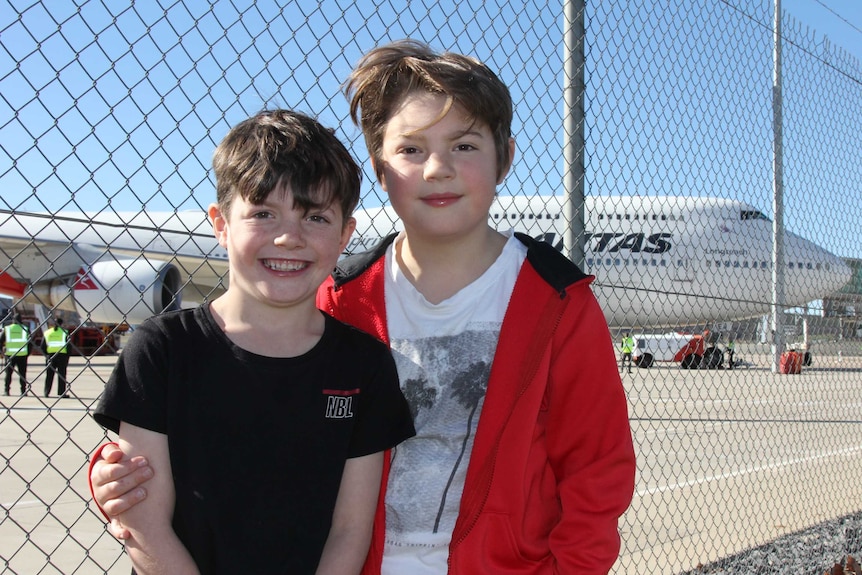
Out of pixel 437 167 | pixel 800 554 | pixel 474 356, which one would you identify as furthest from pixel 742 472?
pixel 437 167

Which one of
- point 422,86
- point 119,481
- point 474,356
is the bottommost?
point 119,481

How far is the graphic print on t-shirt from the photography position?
160 cm

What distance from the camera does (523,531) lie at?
1560 mm

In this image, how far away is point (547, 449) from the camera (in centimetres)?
163

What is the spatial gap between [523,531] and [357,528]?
37 cm

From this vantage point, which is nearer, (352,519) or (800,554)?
(352,519)

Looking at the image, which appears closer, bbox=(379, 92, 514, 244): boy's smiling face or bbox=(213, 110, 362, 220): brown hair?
bbox=(213, 110, 362, 220): brown hair

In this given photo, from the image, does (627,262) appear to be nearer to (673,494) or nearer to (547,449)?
(673,494)

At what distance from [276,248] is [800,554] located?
3.82 meters

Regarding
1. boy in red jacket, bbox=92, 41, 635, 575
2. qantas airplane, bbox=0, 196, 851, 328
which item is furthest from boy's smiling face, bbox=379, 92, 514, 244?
qantas airplane, bbox=0, 196, 851, 328

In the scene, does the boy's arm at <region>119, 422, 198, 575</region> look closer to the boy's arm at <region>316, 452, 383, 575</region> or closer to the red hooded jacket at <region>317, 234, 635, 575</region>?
the boy's arm at <region>316, 452, 383, 575</region>

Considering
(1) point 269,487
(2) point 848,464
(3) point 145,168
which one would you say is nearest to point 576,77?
(3) point 145,168

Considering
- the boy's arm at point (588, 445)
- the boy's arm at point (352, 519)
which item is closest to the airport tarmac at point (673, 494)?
the boy's arm at point (352, 519)

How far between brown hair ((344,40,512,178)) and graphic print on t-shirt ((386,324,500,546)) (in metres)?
0.47
